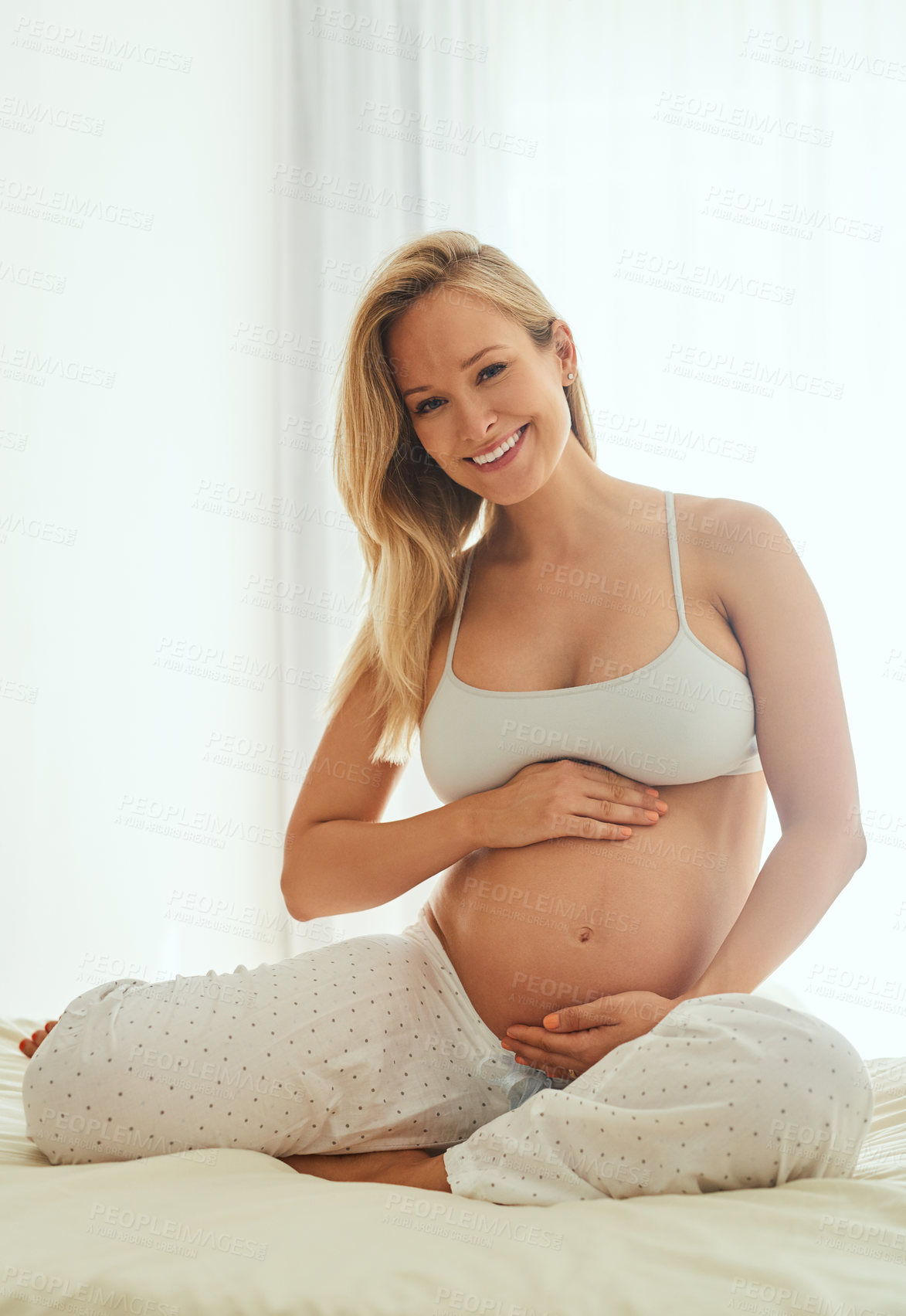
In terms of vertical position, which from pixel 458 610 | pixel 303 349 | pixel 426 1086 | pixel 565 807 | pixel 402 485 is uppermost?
pixel 303 349

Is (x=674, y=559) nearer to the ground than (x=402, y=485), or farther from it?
nearer to the ground

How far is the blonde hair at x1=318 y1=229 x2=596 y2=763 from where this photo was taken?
1280 millimetres

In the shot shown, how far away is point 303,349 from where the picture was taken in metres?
2.68

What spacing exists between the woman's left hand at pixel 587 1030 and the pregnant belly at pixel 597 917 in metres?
0.04

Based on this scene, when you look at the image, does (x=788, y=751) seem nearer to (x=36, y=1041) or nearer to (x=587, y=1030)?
(x=587, y=1030)

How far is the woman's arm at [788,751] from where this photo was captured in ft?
3.37

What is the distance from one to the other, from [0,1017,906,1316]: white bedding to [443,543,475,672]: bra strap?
2.00 feet

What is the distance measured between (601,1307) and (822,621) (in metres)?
0.73

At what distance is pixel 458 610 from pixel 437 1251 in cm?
80

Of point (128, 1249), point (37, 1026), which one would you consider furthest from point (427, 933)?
point (37, 1026)

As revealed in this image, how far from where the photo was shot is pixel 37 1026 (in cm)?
147

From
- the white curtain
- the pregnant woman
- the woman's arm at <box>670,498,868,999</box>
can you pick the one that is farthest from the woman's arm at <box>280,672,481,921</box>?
the white curtain

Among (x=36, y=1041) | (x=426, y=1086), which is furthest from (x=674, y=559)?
(x=36, y=1041)

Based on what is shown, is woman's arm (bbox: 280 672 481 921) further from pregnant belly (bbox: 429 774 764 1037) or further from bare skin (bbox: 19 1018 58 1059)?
bare skin (bbox: 19 1018 58 1059)
